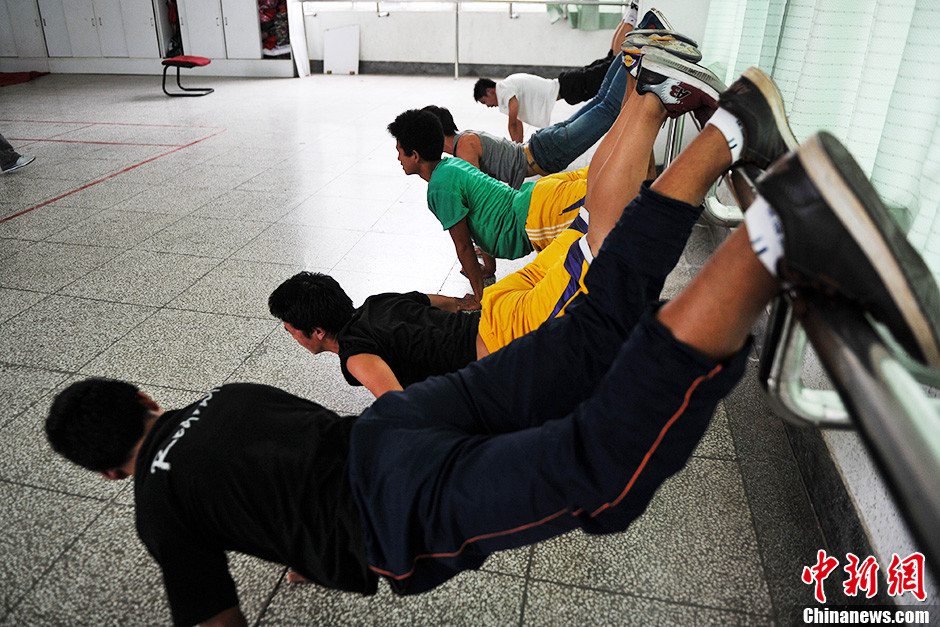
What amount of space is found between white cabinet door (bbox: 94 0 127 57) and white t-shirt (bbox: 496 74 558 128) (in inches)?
330

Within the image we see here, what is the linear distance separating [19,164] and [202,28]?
6.13m

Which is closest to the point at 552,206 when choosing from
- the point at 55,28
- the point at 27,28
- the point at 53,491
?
the point at 53,491

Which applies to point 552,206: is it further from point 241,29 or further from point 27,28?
point 27,28

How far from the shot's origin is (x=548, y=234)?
2.56 m

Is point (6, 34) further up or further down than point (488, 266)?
further up

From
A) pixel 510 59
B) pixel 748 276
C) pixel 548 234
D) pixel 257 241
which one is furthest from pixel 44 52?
pixel 748 276

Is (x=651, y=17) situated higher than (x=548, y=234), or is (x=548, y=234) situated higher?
(x=651, y=17)

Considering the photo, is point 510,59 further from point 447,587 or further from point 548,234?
point 447,587

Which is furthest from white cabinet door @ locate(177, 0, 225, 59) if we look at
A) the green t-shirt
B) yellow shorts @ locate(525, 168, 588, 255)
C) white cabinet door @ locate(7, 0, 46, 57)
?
yellow shorts @ locate(525, 168, 588, 255)

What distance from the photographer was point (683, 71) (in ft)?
4.69

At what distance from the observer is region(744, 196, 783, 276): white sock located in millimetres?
740

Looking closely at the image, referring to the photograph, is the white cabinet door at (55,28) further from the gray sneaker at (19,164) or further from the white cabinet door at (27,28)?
the gray sneaker at (19,164)

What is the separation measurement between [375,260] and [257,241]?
779 millimetres

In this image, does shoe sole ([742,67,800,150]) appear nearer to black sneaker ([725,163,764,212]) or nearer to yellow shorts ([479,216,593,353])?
black sneaker ([725,163,764,212])
